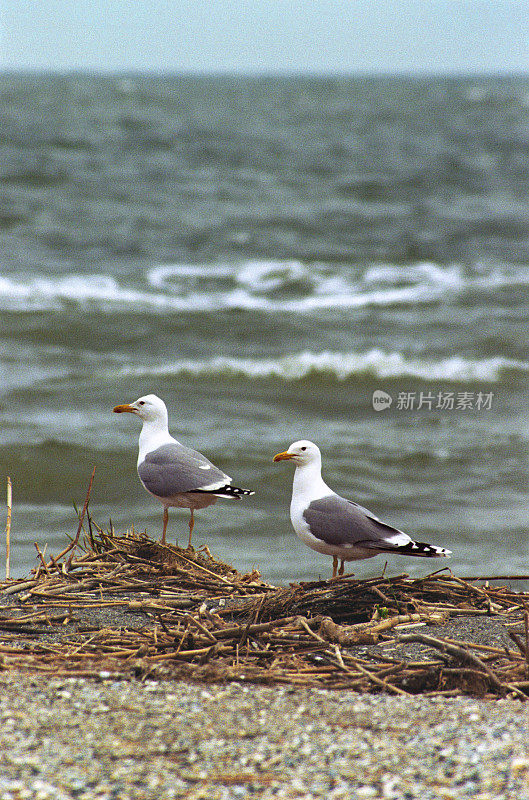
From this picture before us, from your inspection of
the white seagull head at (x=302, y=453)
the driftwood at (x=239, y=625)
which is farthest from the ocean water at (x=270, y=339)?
the white seagull head at (x=302, y=453)

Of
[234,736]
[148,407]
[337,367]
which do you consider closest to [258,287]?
[337,367]

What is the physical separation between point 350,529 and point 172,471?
100 centimetres

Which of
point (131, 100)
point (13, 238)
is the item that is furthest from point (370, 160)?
point (131, 100)

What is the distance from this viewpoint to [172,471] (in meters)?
4.63

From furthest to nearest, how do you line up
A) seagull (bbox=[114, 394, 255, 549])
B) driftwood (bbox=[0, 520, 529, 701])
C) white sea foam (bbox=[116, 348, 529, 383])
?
1. white sea foam (bbox=[116, 348, 529, 383])
2. seagull (bbox=[114, 394, 255, 549])
3. driftwood (bbox=[0, 520, 529, 701])

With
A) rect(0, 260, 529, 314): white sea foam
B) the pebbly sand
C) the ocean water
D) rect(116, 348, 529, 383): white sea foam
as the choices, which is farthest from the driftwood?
rect(0, 260, 529, 314): white sea foam

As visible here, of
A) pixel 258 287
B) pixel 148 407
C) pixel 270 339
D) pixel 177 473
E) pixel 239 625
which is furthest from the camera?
pixel 258 287

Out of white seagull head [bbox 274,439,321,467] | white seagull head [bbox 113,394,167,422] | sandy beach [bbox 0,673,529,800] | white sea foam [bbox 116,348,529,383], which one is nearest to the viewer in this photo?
sandy beach [bbox 0,673,529,800]

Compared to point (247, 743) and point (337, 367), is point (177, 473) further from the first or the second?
point (337, 367)

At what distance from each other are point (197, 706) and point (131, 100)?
65.6m

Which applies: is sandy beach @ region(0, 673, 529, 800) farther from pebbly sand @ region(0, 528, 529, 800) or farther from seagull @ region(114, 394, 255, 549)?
seagull @ region(114, 394, 255, 549)

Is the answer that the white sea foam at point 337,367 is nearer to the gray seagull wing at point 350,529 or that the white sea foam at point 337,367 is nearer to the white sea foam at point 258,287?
the white sea foam at point 258,287

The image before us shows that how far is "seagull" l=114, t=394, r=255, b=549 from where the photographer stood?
15.0 ft

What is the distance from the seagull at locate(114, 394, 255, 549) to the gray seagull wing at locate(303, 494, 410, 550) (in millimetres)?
529
